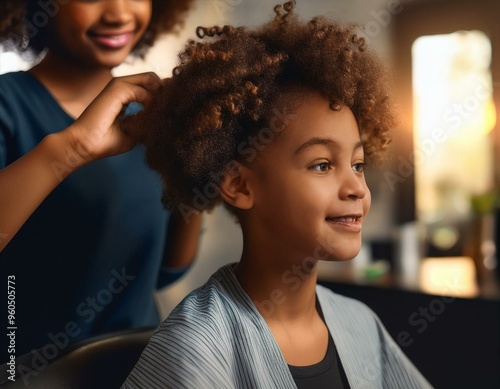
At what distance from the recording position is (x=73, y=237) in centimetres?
101

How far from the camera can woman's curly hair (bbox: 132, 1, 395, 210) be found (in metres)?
0.84

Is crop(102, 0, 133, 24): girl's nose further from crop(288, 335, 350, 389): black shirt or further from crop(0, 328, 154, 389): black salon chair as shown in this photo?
crop(288, 335, 350, 389): black shirt

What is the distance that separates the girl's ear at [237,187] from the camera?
881 millimetres

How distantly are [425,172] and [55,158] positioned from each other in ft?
6.84

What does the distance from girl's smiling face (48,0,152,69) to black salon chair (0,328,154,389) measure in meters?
0.45

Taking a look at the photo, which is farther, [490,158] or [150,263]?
Answer: [490,158]

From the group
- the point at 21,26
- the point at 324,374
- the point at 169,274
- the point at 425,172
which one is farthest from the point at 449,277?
the point at 21,26

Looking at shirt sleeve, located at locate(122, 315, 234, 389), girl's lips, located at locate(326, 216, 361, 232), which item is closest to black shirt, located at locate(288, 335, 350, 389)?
shirt sleeve, located at locate(122, 315, 234, 389)

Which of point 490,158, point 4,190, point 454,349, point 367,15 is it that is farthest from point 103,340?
point 490,158

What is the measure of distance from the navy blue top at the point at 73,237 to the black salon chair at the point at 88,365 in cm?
12

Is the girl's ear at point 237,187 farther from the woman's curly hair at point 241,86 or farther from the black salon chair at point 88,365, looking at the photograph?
the black salon chair at point 88,365

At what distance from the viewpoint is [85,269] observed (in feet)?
3.40

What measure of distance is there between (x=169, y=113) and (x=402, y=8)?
1.97m

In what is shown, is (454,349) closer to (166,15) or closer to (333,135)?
(333,135)
